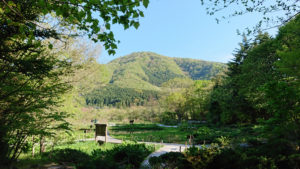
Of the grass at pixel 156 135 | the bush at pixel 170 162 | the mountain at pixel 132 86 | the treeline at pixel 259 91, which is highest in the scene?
the mountain at pixel 132 86

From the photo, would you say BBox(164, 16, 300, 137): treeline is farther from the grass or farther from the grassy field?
the grass

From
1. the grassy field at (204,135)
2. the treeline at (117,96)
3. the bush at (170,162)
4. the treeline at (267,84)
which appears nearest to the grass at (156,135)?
the grassy field at (204,135)

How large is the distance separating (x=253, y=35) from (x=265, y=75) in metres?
12.3

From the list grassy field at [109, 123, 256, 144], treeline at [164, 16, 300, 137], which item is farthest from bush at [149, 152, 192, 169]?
treeline at [164, 16, 300, 137]

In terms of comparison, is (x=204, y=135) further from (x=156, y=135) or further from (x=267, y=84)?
(x=267, y=84)

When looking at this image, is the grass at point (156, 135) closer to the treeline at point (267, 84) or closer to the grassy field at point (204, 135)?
the grassy field at point (204, 135)

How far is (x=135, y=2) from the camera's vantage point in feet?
6.48

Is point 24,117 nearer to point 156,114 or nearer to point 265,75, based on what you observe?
point 265,75

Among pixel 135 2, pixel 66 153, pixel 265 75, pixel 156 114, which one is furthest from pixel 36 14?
pixel 156 114

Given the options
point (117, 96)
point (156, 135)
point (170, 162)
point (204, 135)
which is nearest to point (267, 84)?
point (170, 162)

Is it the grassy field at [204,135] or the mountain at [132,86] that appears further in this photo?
the mountain at [132,86]

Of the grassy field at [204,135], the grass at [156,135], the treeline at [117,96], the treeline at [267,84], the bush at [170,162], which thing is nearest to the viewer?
the treeline at [267,84]

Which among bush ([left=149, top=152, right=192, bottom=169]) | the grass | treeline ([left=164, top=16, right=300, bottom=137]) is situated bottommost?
the grass

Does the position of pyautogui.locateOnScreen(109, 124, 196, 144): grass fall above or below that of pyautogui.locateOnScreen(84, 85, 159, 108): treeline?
below
